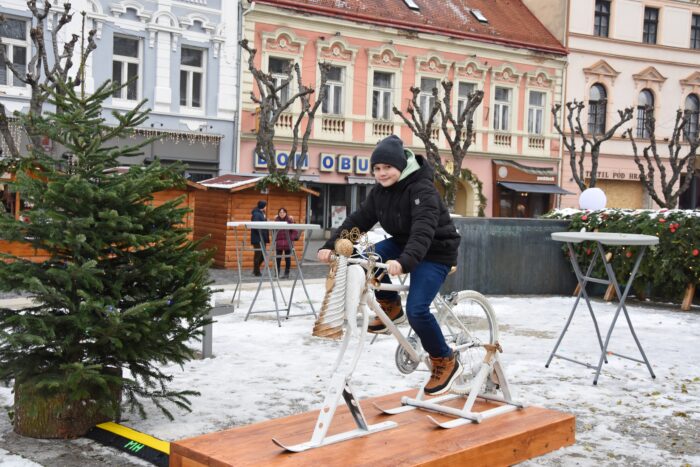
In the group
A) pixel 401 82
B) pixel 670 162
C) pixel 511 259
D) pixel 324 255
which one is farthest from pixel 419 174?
pixel 670 162

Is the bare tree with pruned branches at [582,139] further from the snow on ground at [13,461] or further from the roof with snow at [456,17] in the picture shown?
the snow on ground at [13,461]

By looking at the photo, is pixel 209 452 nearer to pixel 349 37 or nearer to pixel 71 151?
pixel 71 151

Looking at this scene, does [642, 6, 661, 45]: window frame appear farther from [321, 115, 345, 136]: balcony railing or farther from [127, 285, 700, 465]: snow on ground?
[127, 285, 700, 465]: snow on ground

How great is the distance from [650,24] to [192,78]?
20.9m

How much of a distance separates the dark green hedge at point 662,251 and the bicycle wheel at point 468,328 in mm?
8508

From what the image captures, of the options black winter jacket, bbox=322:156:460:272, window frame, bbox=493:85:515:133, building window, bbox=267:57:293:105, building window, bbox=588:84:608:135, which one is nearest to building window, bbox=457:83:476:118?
window frame, bbox=493:85:515:133

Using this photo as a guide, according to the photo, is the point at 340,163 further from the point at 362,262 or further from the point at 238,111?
the point at 362,262

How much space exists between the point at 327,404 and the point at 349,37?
25914 millimetres

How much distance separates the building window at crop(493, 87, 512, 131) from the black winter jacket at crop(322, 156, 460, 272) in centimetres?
2880

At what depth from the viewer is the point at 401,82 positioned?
3025 centimetres

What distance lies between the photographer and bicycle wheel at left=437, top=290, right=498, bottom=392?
5227 millimetres

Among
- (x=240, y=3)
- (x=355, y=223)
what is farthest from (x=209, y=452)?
(x=240, y=3)

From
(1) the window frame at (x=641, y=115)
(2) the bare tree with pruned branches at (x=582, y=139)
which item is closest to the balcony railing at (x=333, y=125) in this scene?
(2) the bare tree with pruned branches at (x=582, y=139)

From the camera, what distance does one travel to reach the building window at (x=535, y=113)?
111 feet
